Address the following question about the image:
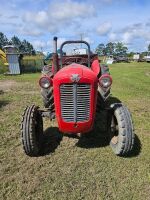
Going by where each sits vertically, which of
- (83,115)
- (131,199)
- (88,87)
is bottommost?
(131,199)

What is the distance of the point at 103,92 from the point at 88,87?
1.35m

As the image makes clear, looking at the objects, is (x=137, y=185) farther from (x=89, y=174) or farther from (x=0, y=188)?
(x=0, y=188)

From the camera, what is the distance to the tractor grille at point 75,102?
4.61 metres

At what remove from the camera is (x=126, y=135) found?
471 centimetres

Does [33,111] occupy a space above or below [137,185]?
above

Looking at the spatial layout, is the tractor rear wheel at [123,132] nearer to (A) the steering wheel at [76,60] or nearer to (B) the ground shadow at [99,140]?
(B) the ground shadow at [99,140]

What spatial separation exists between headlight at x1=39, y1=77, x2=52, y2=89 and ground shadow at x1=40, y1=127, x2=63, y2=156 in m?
1.12

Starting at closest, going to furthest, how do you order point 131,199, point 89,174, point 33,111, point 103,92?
point 131,199 → point 89,174 → point 33,111 → point 103,92

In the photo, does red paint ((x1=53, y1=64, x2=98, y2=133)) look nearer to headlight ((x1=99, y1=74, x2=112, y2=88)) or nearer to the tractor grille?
the tractor grille

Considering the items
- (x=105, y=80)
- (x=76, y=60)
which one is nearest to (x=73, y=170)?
(x=105, y=80)

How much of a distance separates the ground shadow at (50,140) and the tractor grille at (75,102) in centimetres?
81

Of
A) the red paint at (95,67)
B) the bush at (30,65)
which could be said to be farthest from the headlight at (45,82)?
the bush at (30,65)

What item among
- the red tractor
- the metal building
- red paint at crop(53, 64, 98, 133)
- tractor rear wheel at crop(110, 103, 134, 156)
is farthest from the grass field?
the metal building

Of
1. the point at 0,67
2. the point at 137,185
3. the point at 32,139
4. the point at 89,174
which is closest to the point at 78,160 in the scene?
the point at 89,174
